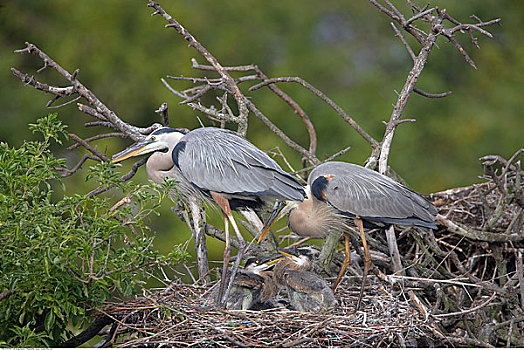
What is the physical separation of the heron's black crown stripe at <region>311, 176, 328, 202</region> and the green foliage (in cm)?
99

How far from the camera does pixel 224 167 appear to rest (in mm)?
3139

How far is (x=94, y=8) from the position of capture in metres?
9.97

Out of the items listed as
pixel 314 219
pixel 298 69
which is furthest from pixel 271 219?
pixel 298 69

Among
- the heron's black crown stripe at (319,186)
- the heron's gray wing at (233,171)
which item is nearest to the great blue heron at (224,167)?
the heron's gray wing at (233,171)

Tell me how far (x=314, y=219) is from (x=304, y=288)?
45 centimetres

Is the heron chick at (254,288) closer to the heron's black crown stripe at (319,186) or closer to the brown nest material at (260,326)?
the brown nest material at (260,326)

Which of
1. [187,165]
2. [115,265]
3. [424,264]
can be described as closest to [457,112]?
[424,264]

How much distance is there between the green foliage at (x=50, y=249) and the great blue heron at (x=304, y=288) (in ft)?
2.53

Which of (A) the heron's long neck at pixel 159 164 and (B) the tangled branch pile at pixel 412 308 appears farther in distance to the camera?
(A) the heron's long neck at pixel 159 164

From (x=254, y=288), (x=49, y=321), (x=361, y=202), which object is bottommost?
(x=49, y=321)

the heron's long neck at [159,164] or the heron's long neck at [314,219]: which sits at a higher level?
the heron's long neck at [159,164]

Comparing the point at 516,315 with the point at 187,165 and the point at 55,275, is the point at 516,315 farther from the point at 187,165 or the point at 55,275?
the point at 55,275

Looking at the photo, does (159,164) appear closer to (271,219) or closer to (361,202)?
(271,219)

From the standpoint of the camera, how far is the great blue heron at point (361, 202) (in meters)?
3.25
